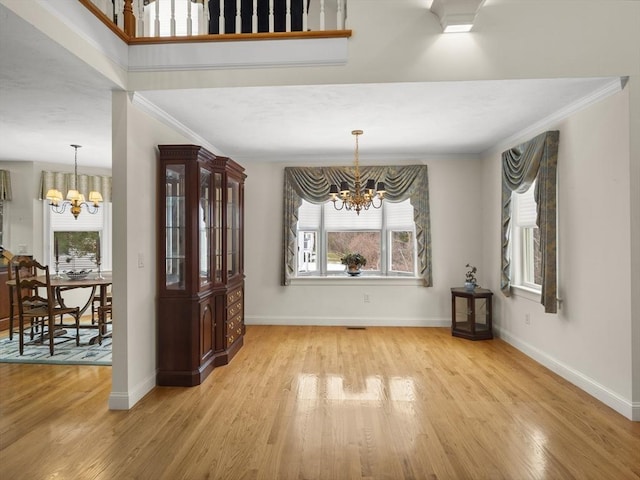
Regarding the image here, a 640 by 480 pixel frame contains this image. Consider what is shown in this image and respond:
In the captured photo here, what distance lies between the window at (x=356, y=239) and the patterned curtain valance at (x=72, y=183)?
3.63 m

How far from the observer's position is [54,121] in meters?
4.08

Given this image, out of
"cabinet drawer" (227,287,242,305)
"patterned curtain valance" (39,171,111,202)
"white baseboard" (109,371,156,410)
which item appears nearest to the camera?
"white baseboard" (109,371,156,410)

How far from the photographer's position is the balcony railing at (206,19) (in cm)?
309

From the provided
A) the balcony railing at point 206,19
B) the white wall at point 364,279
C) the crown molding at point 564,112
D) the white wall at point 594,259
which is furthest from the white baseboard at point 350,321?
the balcony railing at point 206,19

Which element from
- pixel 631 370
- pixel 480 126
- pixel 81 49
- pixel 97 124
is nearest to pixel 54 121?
pixel 97 124

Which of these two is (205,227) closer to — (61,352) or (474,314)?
(61,352)

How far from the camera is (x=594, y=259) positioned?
3.30 m

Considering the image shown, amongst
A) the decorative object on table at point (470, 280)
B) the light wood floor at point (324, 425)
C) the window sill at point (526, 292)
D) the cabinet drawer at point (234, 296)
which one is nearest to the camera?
the light wood floor at point (324, 425)

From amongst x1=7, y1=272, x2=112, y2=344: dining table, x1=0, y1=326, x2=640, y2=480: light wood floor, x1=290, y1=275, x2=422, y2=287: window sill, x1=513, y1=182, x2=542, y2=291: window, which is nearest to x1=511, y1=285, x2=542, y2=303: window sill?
x1=513, y1=182, x2=542, y2=291: window

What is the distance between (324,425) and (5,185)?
638 centimetres

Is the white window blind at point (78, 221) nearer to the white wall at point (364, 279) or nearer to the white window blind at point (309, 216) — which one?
the white wall at point (364, 279)

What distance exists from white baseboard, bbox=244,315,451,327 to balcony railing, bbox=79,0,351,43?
3.90 meters

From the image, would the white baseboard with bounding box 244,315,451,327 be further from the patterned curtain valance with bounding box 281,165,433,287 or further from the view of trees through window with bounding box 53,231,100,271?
the view of trees through window with bounding box 53,231,100,271

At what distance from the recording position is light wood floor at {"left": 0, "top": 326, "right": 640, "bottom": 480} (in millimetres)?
2307
